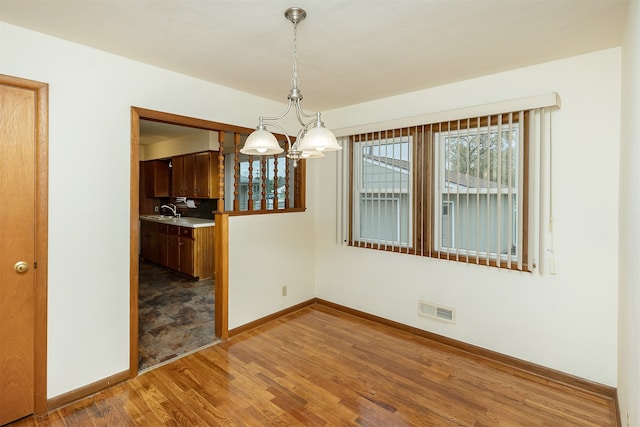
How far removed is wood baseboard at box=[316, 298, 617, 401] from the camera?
2316 mm

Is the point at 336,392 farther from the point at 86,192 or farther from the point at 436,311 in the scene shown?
the point at 86,192

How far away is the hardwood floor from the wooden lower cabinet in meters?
2.44

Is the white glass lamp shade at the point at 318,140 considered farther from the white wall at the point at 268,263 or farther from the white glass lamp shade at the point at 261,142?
the white wall at the point at 268,263

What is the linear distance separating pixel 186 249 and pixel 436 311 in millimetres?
3970

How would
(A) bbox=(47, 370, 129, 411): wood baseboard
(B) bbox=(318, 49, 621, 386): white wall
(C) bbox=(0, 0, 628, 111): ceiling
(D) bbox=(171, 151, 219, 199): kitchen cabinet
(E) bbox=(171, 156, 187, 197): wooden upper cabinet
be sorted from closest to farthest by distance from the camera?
(C) bbox=(0, 0, 628, 111): ceiling, (A) bbox=(47, 370, 129, 411): wood baseboard, (B) bbox=(318, 49, 621, 386): white wall, (D) bbox=(171, 151, 219, 199): kitchen cabinet, (E) bbox=(171, 156, 187, 197): wooden upper cabinet

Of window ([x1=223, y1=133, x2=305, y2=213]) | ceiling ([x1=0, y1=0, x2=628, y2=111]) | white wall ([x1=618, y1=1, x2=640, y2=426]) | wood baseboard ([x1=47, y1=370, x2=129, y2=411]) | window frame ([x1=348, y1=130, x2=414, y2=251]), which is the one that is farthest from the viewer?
window ([x1=223, y1=133, x2=305, y2=213])

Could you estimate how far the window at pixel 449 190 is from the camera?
8.48 ft

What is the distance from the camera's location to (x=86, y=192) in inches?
88.9

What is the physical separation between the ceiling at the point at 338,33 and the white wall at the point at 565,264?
0.66 feet

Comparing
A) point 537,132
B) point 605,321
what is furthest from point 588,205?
point 605,321

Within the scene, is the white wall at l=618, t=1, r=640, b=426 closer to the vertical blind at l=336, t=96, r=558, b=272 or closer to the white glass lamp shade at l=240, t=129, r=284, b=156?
the vertical blind at l=336, t=96, r=558, b=272

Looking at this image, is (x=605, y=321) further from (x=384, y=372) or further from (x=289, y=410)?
(x=289, y=410)

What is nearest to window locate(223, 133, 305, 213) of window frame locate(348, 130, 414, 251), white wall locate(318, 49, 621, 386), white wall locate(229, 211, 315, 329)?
white wall locate(229, 211, 315, 329)

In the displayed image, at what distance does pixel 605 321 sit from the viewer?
231 centimetres
